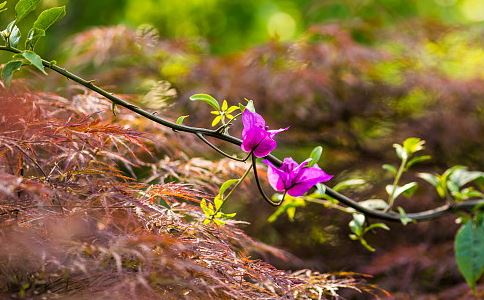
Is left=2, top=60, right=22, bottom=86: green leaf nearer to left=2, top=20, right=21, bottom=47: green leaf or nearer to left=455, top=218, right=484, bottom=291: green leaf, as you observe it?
left=2, top=20, right=21, bottom=47: green leaf

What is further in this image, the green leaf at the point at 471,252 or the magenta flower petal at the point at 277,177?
the green leaf at the point at 471,252

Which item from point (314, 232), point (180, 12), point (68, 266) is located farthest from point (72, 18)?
point (68, 266)

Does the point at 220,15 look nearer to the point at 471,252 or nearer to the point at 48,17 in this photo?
the point at 471,252

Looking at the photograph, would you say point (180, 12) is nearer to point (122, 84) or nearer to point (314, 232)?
point (122, 84)

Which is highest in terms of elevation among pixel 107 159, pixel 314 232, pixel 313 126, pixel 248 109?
pixel 248 109

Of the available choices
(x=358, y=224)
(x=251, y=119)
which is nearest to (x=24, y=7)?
(x=251, y=119)

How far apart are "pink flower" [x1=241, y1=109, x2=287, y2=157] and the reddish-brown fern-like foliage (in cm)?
9

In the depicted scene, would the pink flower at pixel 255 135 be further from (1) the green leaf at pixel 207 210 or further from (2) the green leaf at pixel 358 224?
(2) the green leaf at pixel 358 224

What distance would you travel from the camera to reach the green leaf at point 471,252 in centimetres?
101

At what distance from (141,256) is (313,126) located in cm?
121

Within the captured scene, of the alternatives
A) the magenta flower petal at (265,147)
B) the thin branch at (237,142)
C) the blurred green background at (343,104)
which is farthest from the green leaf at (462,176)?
the magenta flower petal at (265,147)

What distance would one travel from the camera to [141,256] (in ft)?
1.85

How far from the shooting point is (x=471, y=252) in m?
1.02

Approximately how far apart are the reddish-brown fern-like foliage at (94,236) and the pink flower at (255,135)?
9cm
